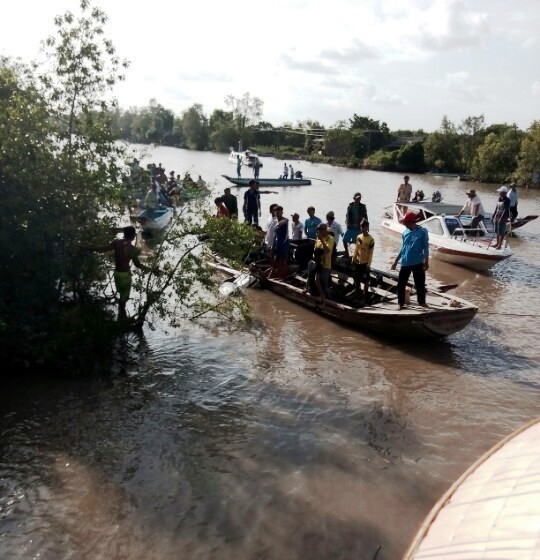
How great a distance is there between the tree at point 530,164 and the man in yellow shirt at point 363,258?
41733 millimetres

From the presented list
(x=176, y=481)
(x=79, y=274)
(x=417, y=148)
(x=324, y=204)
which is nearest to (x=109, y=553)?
(x=176, y=481)

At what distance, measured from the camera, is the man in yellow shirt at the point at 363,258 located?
10.7 m

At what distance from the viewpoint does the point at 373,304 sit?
10.6m

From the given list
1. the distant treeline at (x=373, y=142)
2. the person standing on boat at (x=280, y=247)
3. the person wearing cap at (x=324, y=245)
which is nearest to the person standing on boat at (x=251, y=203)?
the person standing on boat at (x=280, y=247)

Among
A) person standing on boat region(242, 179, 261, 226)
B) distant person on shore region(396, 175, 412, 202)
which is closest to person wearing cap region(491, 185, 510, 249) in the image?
distant person on shore region(396, 175, 412, 202)

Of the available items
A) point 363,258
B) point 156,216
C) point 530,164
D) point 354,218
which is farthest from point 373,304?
point 530,164

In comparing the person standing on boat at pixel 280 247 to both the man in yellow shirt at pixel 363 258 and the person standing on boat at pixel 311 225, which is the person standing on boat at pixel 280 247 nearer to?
the person standing on boat at pixel 311 225

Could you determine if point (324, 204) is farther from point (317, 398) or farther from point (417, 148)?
point (417, 148)

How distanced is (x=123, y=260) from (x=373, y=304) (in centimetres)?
494

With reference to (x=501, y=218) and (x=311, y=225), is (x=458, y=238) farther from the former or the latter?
(x=311, y=225)

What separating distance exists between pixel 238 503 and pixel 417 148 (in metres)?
66.0

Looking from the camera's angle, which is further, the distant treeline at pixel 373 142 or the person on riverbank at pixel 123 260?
the distant treeline at pixel 373 142

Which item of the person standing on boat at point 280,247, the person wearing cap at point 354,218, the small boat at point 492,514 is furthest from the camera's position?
the person wearing cap at point 354,218

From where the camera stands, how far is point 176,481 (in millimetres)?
5625
